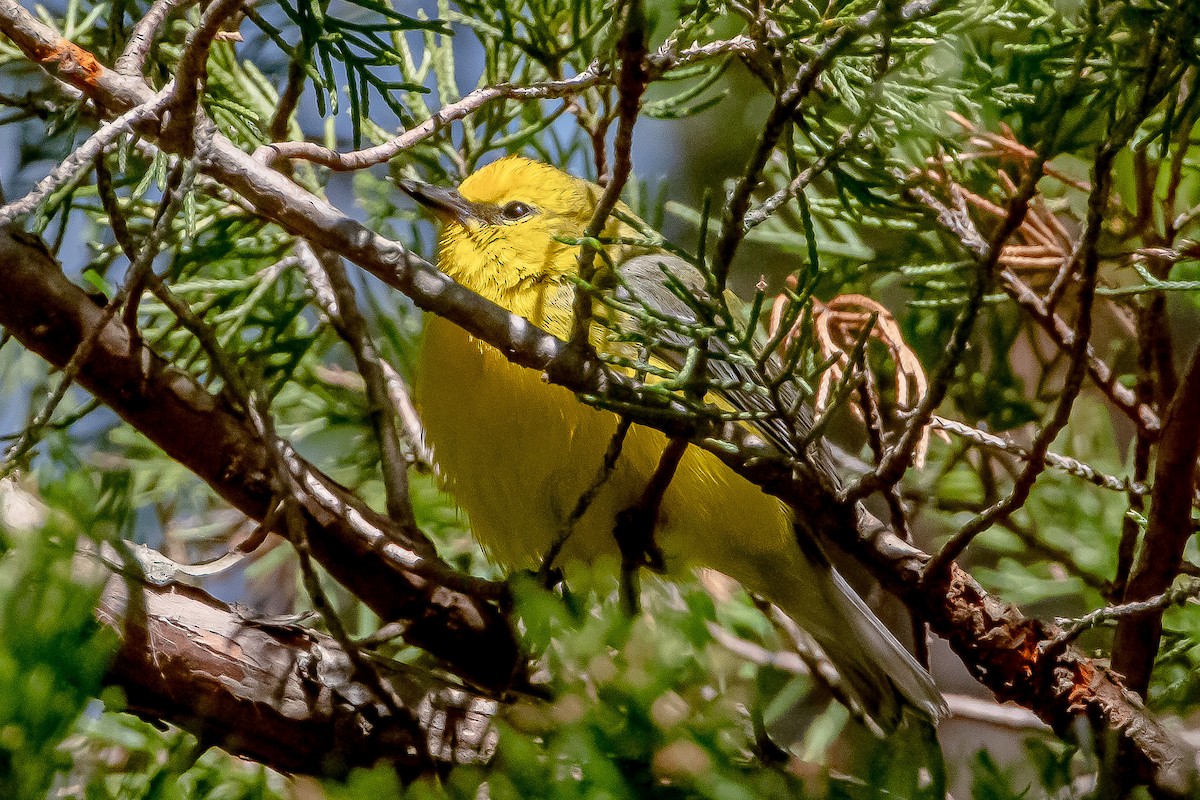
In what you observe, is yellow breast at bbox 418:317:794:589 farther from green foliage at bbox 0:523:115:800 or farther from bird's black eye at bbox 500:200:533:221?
green foliage at bbox 0:523:115:800

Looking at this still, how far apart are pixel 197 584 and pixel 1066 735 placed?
1.86m

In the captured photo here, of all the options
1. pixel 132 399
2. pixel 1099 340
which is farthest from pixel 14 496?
pixel 1099 340

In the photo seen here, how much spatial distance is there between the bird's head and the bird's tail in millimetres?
1076

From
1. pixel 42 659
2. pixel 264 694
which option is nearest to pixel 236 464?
pixel 264 694

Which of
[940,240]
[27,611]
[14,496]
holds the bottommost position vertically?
[14,496]

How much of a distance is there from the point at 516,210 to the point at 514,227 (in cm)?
11

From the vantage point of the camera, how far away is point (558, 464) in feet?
9.27

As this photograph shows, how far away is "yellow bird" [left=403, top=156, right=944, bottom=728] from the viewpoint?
280 centimetres

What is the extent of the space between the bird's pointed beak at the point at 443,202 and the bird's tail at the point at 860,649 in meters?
1.37

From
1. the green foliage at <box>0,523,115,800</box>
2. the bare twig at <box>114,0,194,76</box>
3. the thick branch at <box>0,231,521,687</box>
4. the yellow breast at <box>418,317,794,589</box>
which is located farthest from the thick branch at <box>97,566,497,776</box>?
the bare twig at <box>114,0,194,76</box>

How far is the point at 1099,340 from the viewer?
5113mm

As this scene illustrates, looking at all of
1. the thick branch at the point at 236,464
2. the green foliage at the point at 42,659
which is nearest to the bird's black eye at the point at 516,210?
the thick branch at the point at 236,464

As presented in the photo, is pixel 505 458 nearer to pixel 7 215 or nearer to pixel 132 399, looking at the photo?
pixel 132 399

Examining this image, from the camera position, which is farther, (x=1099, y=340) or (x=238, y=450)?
(x=1099, y=340)
